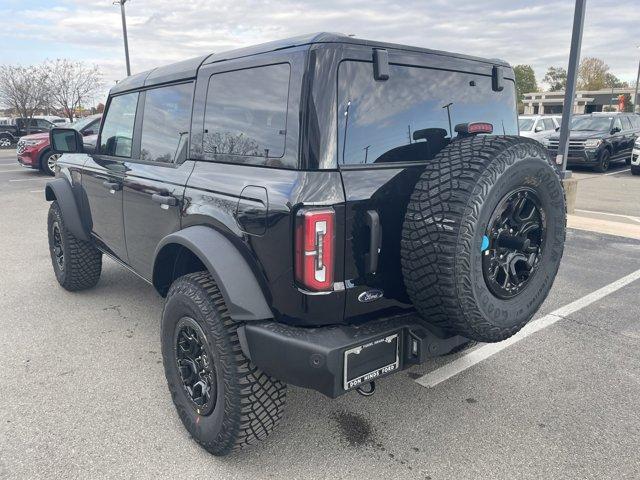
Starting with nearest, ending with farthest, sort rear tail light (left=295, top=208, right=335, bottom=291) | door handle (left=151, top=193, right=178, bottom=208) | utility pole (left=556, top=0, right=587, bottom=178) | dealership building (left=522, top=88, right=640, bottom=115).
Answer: rear tail light (left=295, top=208, right=335, bottom=291) < door handle (left=151, top=193, right=178, bottom=208) < utility pole (left=556, top=0, right=587, bottom=178) < dealership building (left=522, top=88, right=640, bottom=115)

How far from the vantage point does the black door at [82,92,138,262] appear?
11.8ft

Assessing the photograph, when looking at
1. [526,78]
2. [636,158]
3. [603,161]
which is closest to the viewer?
[636,158]

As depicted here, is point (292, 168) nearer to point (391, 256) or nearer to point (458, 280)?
point (391, 256)

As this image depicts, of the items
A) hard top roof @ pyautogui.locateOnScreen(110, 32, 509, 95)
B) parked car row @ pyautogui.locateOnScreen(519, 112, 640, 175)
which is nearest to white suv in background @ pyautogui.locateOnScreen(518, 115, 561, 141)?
parked car row @ pyautogui.locateOnScreen(519, 112, 640, 175)

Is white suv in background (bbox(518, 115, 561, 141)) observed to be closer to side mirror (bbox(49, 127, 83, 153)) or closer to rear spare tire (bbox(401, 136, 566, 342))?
side mirror (bbox(49, 127, 83, 153))

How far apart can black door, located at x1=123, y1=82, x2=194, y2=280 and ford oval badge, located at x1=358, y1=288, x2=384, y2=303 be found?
1.15 meters

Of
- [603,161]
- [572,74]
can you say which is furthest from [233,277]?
[603,161]

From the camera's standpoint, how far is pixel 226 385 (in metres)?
2.29

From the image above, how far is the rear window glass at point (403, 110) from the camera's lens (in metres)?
2.21

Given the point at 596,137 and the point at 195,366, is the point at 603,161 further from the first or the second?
the point at 195,366

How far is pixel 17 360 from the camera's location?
11.3 ft

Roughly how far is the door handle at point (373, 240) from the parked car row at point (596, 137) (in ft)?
43.9

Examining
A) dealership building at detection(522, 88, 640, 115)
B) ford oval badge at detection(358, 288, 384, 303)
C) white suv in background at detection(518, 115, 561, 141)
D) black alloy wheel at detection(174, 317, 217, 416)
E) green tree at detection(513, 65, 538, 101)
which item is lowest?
black alloy wheel at detection(174, 317, 217, 416)

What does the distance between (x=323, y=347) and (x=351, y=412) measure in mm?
1015
